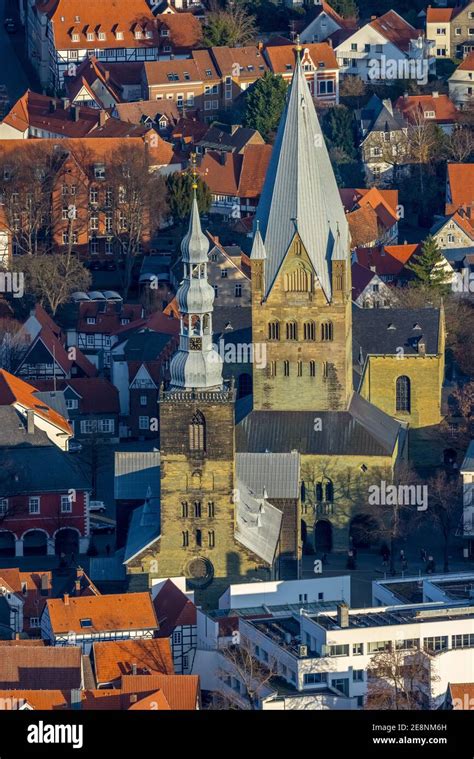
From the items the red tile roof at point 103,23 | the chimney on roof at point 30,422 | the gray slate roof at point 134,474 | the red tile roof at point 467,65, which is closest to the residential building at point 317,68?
the red tile roof at point 467,65

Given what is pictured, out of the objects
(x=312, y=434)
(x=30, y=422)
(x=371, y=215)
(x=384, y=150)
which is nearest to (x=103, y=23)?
(x=384, y=150)

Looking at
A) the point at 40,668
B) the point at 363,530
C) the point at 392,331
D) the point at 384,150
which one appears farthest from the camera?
the point at 384,150

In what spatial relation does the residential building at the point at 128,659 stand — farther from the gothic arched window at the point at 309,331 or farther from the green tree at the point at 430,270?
the green tree at the point at 430,270

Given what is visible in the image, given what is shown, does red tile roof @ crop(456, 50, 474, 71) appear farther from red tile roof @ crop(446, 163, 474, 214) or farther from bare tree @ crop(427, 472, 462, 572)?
bare tree @ crop(427, 472, 462, 572)

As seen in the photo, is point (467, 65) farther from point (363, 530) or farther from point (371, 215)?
point (363, 530)
